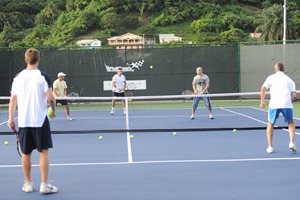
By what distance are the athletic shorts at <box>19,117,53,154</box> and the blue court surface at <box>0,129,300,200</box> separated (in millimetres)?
539

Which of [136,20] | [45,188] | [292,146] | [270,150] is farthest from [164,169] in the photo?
[136,20]

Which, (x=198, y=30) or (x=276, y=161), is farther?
(x=198, y=30)

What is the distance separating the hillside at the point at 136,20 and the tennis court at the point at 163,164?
71.7 meters

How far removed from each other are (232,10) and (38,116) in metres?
92.9

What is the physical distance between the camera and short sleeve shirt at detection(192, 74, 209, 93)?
13.2 metres

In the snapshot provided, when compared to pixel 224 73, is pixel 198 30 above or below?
above

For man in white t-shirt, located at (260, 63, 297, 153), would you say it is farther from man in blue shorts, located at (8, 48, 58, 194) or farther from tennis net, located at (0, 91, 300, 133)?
man in blue shorts, located at (8, 48, 58, 194)

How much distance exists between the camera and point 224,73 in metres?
19.8

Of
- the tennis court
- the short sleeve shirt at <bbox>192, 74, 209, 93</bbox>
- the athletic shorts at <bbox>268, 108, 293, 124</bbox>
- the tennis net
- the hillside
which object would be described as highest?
the hillside

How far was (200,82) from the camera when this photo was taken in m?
13.3

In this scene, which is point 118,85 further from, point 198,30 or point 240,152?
point 198,30

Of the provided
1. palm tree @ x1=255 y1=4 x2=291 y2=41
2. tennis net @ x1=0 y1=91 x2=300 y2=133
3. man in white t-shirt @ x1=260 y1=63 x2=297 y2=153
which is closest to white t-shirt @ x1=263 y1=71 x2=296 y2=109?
man in white t-shirt @ x1=260 y1=63 x2=297 y2=153

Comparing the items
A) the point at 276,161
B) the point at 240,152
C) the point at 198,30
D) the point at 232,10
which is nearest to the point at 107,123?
the point at 240,152

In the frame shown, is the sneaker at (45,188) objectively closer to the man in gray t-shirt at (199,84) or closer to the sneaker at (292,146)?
the sneaker at (292,146)
